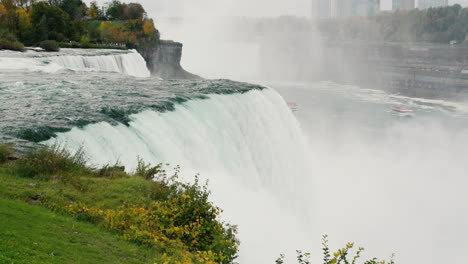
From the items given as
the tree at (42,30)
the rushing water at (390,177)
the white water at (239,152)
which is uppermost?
the tree at (42,30)

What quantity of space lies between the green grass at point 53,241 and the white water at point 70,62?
2027 cm

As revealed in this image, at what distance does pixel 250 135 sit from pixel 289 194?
275cm

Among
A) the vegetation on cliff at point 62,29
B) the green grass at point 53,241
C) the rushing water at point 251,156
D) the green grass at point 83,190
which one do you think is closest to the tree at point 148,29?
the vegetation on cliff at point 62,29

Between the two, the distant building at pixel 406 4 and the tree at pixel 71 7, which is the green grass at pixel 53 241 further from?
the distant building at pixel 406 4

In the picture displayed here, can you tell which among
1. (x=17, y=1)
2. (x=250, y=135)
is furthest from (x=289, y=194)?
(x=17, y=1)

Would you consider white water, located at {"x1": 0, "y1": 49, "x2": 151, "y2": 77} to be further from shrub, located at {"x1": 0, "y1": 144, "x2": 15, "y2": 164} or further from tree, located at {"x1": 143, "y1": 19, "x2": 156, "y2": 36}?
tree, located at {"x1": 143, "y1": 19, "x2": 156, "y2": 36}

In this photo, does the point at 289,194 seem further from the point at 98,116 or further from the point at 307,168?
the point at 98,116

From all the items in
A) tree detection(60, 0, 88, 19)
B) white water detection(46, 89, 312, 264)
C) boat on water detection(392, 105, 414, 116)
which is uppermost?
tree detection(60, 0, 88, 19)

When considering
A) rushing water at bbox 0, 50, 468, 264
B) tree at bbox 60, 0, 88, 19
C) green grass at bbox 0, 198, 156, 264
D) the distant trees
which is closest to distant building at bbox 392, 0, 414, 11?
the distant trees

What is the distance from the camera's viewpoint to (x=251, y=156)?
1827 centimetres

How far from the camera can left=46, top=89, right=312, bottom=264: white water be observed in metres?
12.2

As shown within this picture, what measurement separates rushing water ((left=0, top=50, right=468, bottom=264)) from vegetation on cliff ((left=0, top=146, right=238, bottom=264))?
1590mm

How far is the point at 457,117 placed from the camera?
54625mm

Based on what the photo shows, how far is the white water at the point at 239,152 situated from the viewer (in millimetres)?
12195
